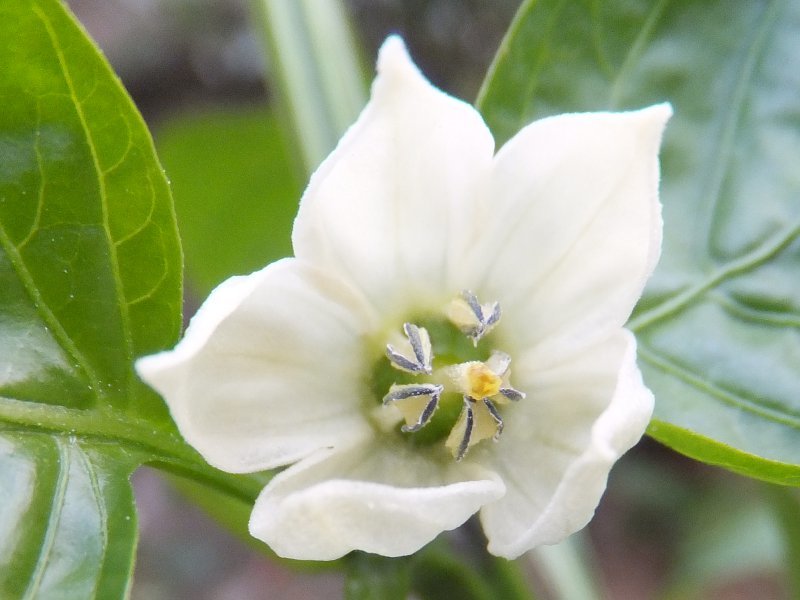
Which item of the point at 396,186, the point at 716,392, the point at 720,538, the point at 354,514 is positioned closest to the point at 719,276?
the point at 716,392

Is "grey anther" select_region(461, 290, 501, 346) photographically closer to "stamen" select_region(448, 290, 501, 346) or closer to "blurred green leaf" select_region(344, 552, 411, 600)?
"stamen" select_region(448, 290, 501, 346)

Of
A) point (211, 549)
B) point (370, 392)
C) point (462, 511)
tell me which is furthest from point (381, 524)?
point (211, 549)

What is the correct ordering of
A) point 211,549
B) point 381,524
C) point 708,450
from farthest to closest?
1. point 211,549
2. point 708,450
3. point 381,524

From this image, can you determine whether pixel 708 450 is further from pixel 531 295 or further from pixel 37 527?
pixel 37 527

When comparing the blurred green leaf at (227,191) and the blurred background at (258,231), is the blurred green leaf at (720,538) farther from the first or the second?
the blurred green leaf at (227,191)

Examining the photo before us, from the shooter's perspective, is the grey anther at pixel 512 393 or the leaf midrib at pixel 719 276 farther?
the leaf midrib at pixel 719 276

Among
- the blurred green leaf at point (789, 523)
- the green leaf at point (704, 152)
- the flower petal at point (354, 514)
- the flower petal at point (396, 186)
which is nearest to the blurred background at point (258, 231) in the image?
the blurred green leaf at point (789, 523)

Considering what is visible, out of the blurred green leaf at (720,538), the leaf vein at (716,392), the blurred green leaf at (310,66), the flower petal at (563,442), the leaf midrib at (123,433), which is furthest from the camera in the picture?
the blurred green leaf at (720,538)
